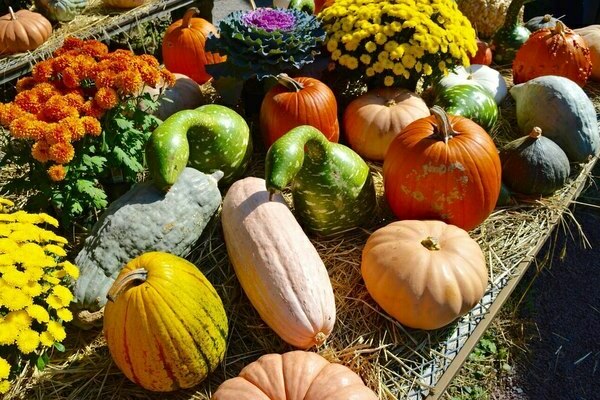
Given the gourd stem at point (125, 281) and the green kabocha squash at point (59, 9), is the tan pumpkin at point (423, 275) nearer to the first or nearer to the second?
the gourd stem at point (125, 281)

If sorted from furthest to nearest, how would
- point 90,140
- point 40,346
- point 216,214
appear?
point 216,214 → point 90,140 → point 40,346

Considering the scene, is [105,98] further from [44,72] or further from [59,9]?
[59,9]

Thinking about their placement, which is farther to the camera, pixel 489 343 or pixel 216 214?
pixel 489 343

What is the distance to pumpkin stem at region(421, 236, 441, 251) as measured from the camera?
79.8 inches

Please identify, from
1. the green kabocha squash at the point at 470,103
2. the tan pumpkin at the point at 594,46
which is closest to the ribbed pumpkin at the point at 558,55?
the tan pumpkin at the point at 594,46

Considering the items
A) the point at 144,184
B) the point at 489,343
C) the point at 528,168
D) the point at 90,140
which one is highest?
the point at 90,140

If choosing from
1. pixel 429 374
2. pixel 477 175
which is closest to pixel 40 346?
pixel 429 374

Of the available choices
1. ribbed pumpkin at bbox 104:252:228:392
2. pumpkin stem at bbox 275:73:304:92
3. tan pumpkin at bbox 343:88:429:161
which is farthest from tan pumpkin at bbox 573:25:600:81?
ribbed pumpkin at bbox 104:252:228:392

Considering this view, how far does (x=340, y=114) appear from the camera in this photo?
322 cm

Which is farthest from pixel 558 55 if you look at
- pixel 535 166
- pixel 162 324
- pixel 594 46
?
pixel 162 324

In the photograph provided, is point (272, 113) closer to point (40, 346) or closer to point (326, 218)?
point (326, 218)

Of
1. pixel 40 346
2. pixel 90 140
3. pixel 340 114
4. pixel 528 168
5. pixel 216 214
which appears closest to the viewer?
pixel 40 346

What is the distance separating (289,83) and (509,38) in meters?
2.15

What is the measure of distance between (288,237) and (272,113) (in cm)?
90
